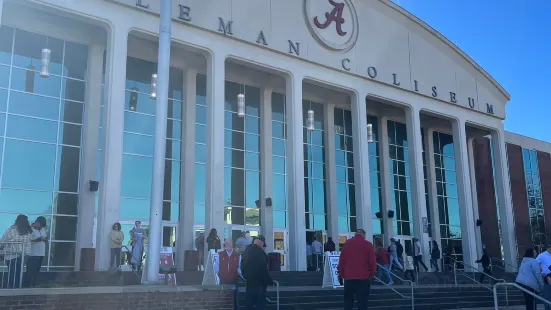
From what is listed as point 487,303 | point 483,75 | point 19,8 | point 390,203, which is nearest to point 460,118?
point 483,75

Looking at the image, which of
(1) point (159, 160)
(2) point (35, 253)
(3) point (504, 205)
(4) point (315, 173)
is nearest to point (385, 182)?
(4) point (315, 173)

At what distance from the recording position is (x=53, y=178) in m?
19.6

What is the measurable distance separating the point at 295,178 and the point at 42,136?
958cm

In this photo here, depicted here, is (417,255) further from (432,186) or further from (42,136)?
(42,136)

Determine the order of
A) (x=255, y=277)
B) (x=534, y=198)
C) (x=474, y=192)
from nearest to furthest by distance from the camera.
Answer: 1. (x=255, y=277)
2. (x=474, y=192)
3. (x=534, y=198)

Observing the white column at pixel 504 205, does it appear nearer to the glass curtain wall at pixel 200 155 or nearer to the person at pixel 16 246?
the glass curtain wall at pixel 200 155

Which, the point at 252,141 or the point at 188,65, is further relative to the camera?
the point at 252,141

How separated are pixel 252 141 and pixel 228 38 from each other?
5.24 metres

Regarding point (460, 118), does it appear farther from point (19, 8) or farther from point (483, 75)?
point (19, 8)

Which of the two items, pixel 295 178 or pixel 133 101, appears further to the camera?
pixel 295 178

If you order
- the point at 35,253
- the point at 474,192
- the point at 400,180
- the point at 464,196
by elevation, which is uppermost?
the point at 400,180

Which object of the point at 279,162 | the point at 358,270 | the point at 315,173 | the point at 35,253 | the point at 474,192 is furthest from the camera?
the point at 474,192

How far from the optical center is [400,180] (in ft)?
102

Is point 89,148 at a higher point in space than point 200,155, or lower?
lower
